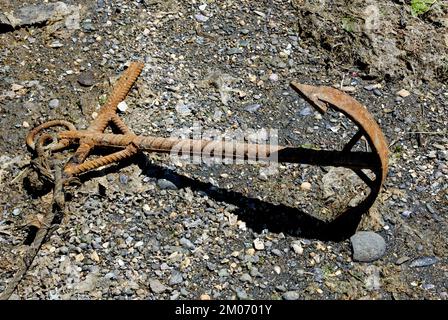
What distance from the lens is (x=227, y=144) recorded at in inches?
158

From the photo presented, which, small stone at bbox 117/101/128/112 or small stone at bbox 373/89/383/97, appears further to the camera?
small stone at bbox 373/89/383/97

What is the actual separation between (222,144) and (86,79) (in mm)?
1759

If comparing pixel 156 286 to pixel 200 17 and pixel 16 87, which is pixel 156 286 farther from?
pixel 200 17

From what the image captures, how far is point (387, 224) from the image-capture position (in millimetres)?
4094

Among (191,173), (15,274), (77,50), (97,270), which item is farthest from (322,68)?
(15,274)

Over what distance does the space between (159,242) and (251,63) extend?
2.04 meters

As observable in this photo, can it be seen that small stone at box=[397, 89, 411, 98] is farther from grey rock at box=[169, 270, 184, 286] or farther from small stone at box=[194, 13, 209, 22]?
grey rock at box=[169, 270, 184, 286]

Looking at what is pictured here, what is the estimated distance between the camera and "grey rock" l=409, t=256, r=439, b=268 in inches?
Answer: 152

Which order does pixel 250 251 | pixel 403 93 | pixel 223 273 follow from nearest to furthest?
pixel 223 273 → pixel 250 251 → pixel 403 93

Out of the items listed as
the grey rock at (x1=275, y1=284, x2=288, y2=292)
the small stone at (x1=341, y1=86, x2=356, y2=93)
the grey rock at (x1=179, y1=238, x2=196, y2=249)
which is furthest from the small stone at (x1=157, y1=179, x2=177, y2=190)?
the small stone at (x1=341, y1=86, x2=356, y2=93)

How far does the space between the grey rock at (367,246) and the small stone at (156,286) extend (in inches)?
54.0

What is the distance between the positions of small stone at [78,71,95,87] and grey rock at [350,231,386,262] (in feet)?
8.93

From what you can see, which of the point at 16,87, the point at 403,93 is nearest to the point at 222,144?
the point at 403,93

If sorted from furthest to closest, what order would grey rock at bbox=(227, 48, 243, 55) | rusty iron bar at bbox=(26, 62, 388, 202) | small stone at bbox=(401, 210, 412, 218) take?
grey rock at bbox=(227, 48, 243, 55) < small stone at bbox=(401, 210, 412, 218) < rusty iron bar at bbox=(26, 62, 388, 202)
